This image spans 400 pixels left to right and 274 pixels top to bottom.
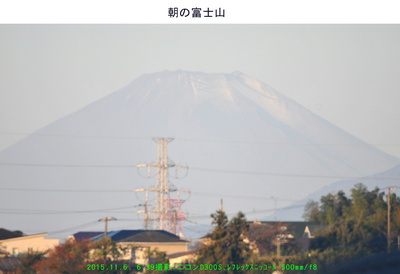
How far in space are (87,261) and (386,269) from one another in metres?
26.6

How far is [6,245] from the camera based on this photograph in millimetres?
105188

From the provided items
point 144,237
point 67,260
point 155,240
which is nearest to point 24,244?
point 144,237

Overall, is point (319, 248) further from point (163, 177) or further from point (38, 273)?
point (163, 177)

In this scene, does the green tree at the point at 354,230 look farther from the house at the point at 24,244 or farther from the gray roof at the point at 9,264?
the house at the point at 24,244

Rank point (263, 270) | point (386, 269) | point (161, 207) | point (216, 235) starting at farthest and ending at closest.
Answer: point (161, 207) < point (216, 235) < point (263, 270) < point (386, 269)

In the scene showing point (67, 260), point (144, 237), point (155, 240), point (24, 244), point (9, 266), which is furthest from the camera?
point (24, 244)

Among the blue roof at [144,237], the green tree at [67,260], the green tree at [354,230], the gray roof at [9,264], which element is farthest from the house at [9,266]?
the green tree at [354,230]

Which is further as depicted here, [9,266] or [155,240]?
[155,240]

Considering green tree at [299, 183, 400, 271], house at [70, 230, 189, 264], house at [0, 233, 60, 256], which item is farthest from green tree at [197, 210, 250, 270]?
house at [0, 233, 60, 256]

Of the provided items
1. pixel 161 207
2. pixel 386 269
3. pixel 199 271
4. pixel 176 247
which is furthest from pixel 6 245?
pixel 386 269

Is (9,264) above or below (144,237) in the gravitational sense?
below

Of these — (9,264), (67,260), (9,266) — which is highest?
(67,260)

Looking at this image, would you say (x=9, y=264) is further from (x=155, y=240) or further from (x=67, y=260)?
(x=155, y=240)

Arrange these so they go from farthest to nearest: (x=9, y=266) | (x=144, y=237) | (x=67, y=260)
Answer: (x=144, y=237)
(x=9, y=266)
(x=67, y=260)
